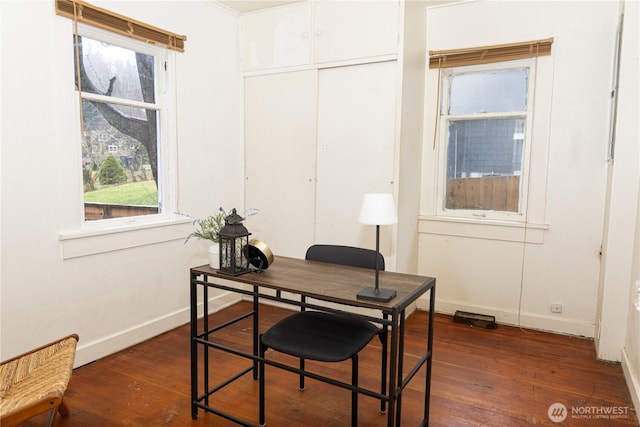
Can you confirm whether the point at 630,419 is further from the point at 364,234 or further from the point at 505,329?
the point at 364,234

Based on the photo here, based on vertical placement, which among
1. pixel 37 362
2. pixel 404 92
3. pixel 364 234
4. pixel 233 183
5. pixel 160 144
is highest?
pixel 404 92

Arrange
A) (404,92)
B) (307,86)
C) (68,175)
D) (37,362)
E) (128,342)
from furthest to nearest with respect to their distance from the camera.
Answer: (307,86) → (404,92) → (128,342) → (68,175) → (37,362)

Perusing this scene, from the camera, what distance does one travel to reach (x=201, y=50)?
3.54 meters

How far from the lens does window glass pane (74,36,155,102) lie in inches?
110

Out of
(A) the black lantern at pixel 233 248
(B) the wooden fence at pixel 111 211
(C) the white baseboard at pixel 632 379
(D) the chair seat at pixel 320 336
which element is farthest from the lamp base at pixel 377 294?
(B) the wooden fence at pixel 111 211

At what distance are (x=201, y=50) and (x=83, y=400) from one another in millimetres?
2684

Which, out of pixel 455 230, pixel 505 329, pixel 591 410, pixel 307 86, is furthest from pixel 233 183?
pixel 591 410

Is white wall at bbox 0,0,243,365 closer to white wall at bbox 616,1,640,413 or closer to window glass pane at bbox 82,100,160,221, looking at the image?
window glass pane at bbox 82,100,160,221

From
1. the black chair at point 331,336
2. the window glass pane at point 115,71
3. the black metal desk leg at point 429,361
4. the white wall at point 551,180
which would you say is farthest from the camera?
the white wall at point 551,180

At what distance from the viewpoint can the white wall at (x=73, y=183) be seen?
94.1 inches

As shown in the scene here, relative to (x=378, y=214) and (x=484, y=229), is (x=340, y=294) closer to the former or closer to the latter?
(x=378, y=214)

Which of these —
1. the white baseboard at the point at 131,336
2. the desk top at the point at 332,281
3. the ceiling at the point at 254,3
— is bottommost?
the white baseboard at the point at 131,336

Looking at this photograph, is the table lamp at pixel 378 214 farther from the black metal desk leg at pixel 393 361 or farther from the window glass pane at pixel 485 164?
the window glass pane at pixel 485 164
